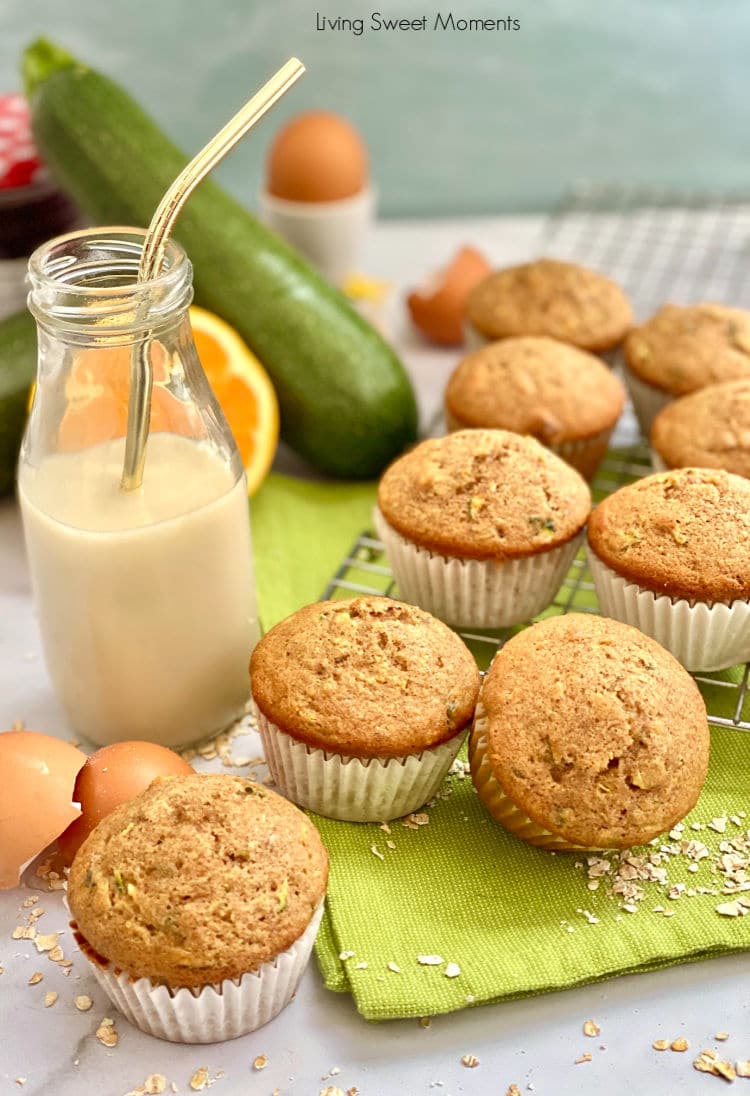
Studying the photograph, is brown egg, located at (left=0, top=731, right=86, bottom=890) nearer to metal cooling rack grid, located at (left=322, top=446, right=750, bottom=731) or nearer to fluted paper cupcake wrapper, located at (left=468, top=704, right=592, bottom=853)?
fluted paper cupcake wrapper, located at (left=468, top=704, right=592, bottom=853)

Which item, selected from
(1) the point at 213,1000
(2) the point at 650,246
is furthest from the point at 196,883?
(2) the point at 650,246

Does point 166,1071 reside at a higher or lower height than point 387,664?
lower

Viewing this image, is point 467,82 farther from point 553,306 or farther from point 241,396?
point 241,396

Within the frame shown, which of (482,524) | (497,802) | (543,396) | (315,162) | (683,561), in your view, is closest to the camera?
(497,802)

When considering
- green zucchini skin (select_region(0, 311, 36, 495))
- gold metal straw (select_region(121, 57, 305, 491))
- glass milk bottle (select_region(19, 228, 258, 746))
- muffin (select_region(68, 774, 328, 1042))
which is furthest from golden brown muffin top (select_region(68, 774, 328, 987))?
green zucchini skin (select_region(0, 311, 36, 495))

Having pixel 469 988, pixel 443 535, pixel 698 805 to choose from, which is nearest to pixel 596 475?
pixel 443 535

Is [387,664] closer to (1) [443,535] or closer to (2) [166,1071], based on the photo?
(1) [443,535]
